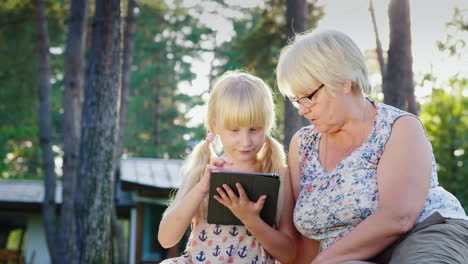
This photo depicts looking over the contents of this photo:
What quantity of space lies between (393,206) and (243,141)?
31.9 inches

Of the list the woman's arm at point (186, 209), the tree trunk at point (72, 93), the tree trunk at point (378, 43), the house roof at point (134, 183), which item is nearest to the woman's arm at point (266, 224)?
the woman's arm at point (186, 209)

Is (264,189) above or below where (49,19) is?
below

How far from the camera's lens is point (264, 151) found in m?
3.54

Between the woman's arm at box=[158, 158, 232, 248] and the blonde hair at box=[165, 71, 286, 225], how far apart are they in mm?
75

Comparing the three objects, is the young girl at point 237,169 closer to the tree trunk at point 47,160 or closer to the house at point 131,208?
the house at point 131,208

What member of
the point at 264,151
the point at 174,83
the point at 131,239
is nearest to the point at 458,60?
the point at 131,239

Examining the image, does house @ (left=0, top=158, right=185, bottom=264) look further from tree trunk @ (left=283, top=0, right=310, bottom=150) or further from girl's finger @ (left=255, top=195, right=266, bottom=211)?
girl's finger @ (left=255, top=195, right=266, bottom=211)

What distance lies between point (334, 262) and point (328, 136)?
72cm

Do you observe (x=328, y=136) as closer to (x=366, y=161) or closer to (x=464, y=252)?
(x=366, y=161)

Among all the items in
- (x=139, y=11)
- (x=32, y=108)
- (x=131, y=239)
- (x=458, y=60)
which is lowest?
(x=131, y=239)

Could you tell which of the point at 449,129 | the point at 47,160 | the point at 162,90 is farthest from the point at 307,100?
the point at 162,90

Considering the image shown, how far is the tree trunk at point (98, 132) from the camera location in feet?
26.8

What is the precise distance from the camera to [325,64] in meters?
3.02

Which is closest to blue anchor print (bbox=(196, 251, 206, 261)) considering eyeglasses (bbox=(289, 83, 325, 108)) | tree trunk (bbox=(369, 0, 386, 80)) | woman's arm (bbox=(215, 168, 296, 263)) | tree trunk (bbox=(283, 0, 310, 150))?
woman's arm (bbox=(215, 168, 296, 263))
